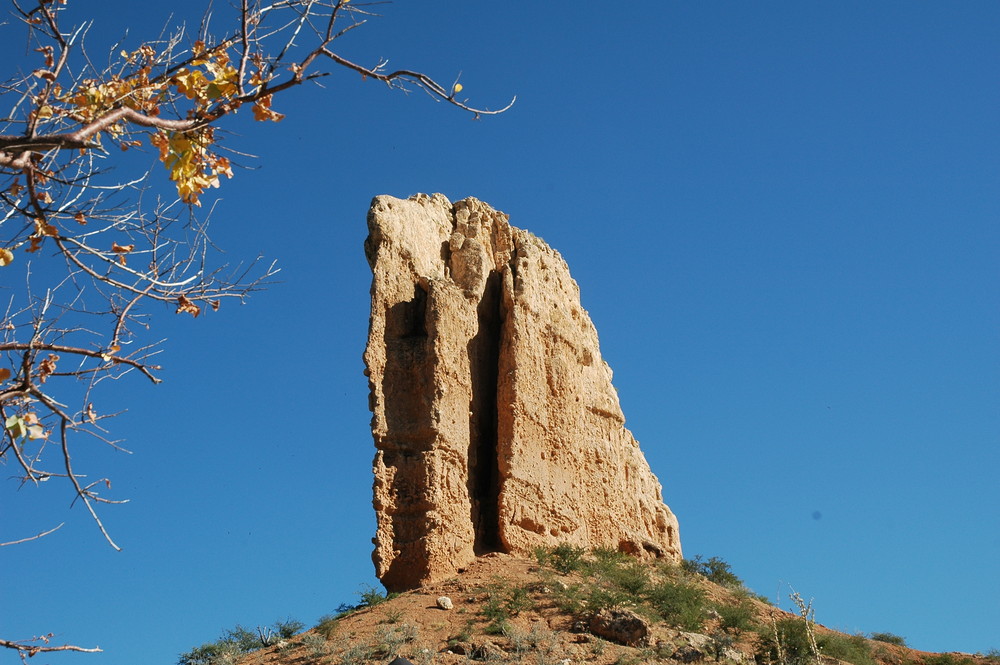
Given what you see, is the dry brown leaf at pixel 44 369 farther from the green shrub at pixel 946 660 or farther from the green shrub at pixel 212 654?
the green shrub at pixel 946 660

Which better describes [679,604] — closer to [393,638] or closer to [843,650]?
[843,650]

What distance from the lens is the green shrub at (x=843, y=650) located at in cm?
1739

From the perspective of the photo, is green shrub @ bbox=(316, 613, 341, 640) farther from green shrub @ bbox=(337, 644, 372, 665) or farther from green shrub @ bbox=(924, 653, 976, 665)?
green shrub @ bbox=(924, 653, 976, 665)

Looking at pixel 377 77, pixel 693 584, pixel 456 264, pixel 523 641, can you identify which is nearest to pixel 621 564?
pixel 693 584

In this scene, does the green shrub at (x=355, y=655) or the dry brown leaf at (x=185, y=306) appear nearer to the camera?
the dry brown leaf at (x=185, y=306)

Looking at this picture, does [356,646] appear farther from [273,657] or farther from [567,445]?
[567,445]

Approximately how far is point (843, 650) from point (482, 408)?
7.46 metres

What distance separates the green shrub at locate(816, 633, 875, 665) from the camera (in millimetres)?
17391

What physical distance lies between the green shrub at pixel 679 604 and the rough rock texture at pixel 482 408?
6.66 ft

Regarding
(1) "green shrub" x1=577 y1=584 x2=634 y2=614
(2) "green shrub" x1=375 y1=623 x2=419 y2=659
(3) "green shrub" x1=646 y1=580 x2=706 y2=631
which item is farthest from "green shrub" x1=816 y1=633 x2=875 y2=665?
(2) "green shrub" x1=375 y1=623 x2=419 y2=659

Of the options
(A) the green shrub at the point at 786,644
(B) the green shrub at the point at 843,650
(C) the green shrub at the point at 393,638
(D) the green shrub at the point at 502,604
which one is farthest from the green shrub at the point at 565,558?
(B) the green shrub at the point at 843,650

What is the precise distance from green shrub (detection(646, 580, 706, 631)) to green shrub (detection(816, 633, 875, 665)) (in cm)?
207

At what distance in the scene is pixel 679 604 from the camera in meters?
16.9

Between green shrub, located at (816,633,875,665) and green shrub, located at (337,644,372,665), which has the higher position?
green shrub, located at (816,633,875,665)
